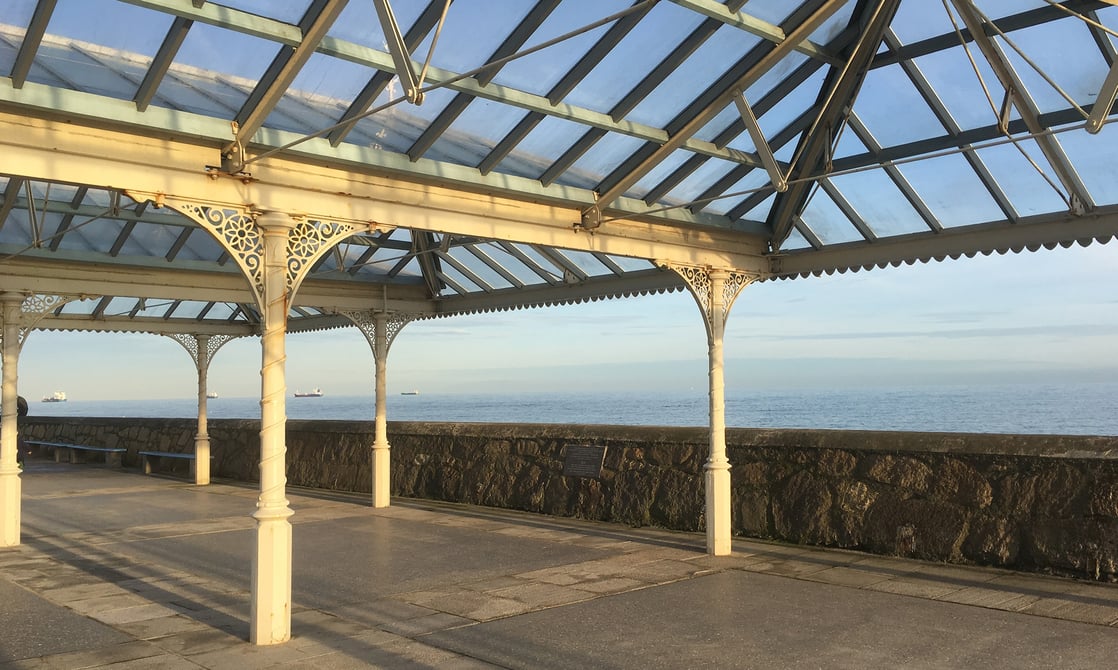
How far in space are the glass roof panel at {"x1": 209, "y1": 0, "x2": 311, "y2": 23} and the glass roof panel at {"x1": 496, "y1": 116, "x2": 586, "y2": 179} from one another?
227 centimetres

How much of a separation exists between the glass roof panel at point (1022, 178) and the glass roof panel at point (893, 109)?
53cm

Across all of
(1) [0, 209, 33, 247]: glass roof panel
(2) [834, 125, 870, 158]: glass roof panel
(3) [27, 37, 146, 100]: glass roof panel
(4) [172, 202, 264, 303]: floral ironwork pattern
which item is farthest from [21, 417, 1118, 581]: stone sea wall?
(3) [27, 37, 146, 100]: glass roof panel

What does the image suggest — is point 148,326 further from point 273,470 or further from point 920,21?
point 920,21

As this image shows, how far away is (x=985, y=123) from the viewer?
25.6 feet

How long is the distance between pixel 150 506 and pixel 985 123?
12355 millimetres

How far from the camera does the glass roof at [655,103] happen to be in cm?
561

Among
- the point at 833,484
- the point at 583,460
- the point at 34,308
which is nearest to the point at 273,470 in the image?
the point at 833,484

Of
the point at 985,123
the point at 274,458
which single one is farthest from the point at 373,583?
the point at 985,123

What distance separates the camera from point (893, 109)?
8016mm

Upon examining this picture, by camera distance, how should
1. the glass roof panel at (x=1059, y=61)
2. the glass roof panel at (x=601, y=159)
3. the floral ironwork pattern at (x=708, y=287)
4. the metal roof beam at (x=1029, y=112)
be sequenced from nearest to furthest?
the metal roof beam at (x=1029, y=112), the glass roof panel at (x=1059, y=61), the glass roof panel at (x=601, y=159), the floral ironwork pattern at (x=708, y=287)

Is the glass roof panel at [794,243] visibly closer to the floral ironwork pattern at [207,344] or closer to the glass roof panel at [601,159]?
the glass roof panel at [601,159]

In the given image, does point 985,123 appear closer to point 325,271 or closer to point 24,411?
point 325,271

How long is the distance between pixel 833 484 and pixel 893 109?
12.2ft

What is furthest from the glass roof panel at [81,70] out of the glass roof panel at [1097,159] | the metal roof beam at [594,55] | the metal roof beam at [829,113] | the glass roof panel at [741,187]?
the glass roof panel at [1097,159]
